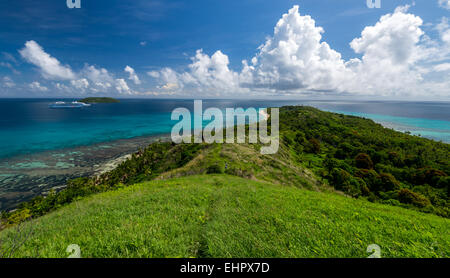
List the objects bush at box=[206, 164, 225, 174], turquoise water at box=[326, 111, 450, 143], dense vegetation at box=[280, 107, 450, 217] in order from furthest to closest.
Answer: turquoise water at box=[326, 111, 450, 143], dense vegetation at box=[280, 107, 450, 217], bush at box=[206, 164, 225, 174]

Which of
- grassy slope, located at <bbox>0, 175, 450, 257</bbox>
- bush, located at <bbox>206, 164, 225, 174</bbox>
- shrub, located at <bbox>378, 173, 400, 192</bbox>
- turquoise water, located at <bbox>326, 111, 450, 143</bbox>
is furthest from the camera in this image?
turquoise water, located at <bbox>326, 111, 450, 143</bbox>

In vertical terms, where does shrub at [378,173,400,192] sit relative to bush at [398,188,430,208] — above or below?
below

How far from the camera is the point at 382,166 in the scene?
157 ft

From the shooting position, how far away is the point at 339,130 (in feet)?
270

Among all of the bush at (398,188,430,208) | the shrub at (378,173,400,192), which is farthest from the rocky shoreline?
the shrub at (378,173,400,192)

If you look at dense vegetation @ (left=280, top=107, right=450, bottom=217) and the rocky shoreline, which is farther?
the rocky shoreline

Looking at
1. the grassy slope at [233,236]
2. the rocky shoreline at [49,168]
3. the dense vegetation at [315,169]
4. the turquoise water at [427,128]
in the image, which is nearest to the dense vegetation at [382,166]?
the dense vegetation at [315,169]

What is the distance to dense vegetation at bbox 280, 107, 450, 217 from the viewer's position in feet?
102

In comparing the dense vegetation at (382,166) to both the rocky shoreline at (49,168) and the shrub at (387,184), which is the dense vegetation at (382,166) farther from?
the rocky shoreline at (49,168)

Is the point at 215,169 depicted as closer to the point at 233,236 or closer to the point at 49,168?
the point at 233,236

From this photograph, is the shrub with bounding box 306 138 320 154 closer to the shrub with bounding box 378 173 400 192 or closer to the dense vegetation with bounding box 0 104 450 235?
the dense vegetation with bounding box 0 104 450 235
